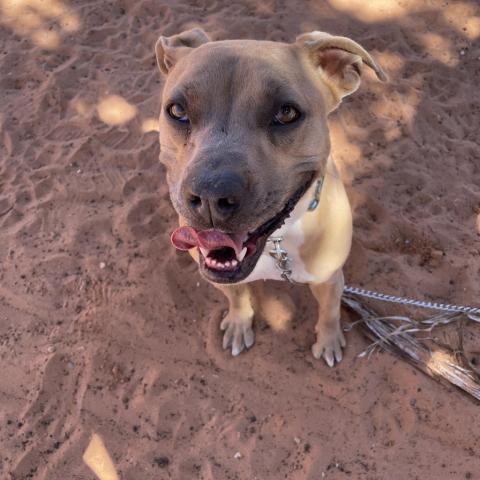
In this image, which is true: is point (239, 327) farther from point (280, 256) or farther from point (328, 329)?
point (280, 256)

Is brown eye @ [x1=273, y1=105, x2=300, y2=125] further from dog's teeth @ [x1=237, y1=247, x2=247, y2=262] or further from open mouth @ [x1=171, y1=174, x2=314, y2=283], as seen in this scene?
dog's teeth @ [x1=237, y1=247, x2=247, y2=262]

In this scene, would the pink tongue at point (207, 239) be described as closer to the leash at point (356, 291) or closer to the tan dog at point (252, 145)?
the tan dog at point (252, 145)

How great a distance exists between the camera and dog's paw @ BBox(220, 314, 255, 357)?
357 centimetres

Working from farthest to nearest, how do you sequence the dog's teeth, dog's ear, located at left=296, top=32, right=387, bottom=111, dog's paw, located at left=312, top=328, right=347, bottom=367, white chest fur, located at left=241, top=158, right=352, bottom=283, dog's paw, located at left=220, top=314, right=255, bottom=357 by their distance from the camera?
dog's paw, located at left=220, top=314, right=255, bottom=357
dog's paw, located at left=312, top=328, right=347, bottom=367
white chest fur, located at left=241, top=158, right=352, bottom=283
dog's ear, located at left=296, top=32, right=387, bottom=111
the dog's teeth

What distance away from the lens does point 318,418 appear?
332cm

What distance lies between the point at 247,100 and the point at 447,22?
3645mm

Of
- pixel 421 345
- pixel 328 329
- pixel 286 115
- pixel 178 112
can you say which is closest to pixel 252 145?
pixel 286 115

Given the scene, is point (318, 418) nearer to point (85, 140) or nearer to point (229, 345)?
point (229, 345)

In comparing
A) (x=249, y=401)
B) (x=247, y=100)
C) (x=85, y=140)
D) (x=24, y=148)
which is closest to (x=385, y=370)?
(x=249, y=401)

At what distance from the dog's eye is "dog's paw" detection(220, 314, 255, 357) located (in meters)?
1.54

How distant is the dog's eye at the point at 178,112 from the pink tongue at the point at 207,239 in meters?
0.50

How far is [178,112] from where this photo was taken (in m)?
2.50

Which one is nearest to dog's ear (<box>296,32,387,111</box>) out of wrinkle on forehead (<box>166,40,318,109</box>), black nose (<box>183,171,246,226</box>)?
wrinkle on forehead (<box>166,40,318,109</box>)

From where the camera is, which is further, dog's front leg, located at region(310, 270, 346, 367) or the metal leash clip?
dog's front leg, located at region(310, 270, 346, 367)
